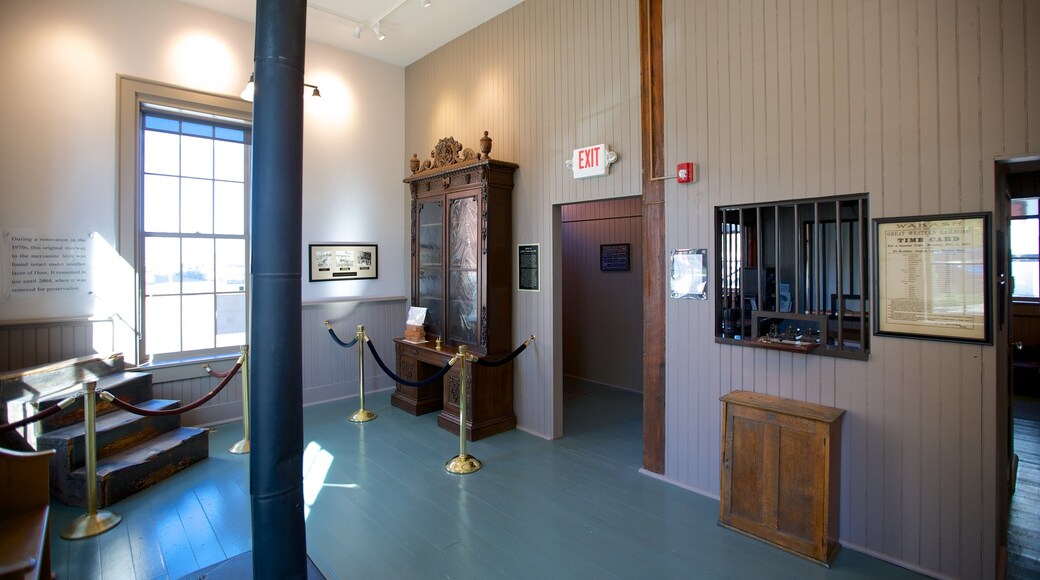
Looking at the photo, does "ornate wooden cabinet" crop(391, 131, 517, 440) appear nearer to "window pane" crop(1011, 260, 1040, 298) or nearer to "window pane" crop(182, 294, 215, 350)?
"window pane" crop(182, 294, 215, 350)

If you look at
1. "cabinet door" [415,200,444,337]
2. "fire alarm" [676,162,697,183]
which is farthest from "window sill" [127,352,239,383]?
"fire alarm" [676,162,697,183]

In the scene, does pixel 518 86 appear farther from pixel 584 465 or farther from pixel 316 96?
pixel 584 465

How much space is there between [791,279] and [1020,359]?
15.7 ft

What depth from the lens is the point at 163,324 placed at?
194 inches

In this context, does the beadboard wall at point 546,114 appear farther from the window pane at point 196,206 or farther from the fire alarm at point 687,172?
the window pane at point 196,206

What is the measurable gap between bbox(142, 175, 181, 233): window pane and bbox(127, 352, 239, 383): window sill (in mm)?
1309

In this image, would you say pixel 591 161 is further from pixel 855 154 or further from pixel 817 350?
pixel 817 350

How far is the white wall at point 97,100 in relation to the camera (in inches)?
161

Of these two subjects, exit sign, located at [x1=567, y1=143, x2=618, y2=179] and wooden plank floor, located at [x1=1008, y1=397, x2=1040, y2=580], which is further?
exit sign, located at [x1=567, y1=143, x2=618, y2=179]

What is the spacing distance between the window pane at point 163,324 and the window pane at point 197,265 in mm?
187

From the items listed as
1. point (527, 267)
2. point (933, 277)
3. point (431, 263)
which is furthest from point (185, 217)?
point (933, 277)

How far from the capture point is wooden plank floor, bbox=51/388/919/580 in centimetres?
272

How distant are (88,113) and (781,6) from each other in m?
5.63

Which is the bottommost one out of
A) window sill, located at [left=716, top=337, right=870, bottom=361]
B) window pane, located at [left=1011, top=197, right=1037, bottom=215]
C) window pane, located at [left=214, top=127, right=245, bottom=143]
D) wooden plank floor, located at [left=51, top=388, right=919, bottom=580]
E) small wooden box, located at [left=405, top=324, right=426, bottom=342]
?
wooden plank floor, located at [left=51, top=388, right=919, bottom=580]
